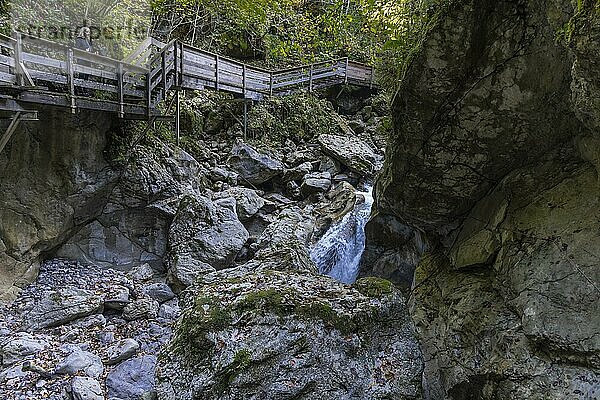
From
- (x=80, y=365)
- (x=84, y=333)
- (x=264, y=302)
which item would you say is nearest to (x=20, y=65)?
(x=84, y=333)

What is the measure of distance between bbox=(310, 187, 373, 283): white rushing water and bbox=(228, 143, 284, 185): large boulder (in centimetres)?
367

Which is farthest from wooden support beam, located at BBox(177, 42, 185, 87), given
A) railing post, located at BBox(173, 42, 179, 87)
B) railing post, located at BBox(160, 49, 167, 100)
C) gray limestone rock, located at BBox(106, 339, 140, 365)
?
gray limestone rock, located at BBox(106, 339, 140, 365)

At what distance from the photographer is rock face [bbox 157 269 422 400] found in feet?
11.9

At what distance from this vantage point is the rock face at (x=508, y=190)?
148 inches

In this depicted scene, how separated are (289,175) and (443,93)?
9219 mm

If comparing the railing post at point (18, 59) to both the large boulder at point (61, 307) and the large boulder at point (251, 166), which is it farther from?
the large boulder at point (251, 166)

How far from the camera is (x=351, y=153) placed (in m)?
14.8

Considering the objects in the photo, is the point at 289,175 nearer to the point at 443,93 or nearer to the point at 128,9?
the point at 128,9

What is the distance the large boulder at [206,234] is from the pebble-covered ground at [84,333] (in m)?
0.94

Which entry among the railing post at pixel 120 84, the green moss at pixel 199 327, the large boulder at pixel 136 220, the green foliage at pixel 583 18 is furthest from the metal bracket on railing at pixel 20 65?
the green foliage at pixel 583 18

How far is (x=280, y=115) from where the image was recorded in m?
17.1

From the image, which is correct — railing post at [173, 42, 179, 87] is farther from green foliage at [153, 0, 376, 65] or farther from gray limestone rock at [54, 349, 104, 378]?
gray limestone rock at [54, 349, 104, 378]

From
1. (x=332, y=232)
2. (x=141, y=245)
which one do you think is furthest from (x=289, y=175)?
(x=141, y=245)

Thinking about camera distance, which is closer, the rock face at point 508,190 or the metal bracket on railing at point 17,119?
the rock face at point 508,190
